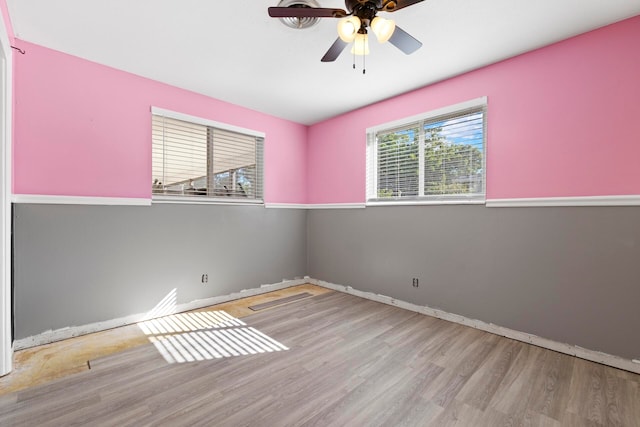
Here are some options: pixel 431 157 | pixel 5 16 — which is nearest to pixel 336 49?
pixel 431 157

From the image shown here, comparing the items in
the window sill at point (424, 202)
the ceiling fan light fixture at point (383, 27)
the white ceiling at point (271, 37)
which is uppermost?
the white ceiling at point (271, 37)

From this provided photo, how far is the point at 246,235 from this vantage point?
403cm

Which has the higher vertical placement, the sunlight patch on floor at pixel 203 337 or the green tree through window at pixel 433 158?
the green tree through window at pixel 433 158

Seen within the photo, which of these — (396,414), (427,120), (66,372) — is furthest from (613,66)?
(66,372)

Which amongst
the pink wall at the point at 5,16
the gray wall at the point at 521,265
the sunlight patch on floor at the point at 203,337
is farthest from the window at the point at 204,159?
the gray wall at the point at 521,265

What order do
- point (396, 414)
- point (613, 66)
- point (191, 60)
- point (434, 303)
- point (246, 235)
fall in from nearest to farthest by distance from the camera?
point (396, 414) → point (613, 66) → point (191, 60) → point (434, 303) → point (246, 235)

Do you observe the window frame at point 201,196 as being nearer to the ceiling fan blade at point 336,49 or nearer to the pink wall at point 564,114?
the ceiling fan blade at point 336,49

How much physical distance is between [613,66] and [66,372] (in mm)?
4826

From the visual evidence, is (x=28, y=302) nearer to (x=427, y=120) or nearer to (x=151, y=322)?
(x=151, y=322)

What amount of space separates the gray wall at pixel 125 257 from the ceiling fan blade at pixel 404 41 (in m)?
2.79

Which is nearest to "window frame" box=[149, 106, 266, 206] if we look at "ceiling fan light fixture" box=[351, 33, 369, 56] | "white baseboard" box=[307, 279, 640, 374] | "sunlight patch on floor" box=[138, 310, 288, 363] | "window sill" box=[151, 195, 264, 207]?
"window sill" box=[151, 195, 264, 207]

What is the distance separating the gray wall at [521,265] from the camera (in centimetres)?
223

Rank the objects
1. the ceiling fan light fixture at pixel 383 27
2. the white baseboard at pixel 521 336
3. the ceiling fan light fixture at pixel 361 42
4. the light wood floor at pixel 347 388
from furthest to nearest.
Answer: the white baseboard at pixel 521 336, the ceiling fan light fixture at pixel 361 42, the ceiling fan light fixture at pixel 383 27, the light wood floor at pixel 347 388

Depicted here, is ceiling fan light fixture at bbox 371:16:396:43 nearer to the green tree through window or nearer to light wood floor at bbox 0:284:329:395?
the green tree through window
